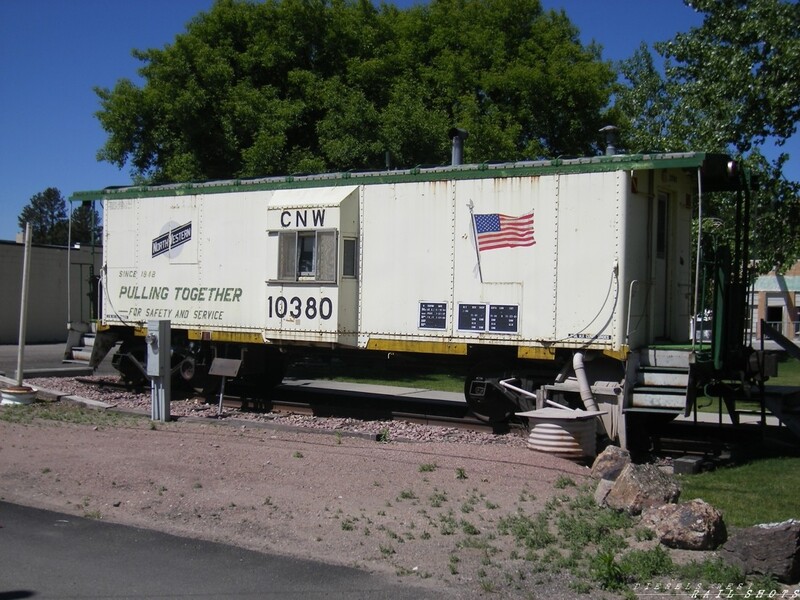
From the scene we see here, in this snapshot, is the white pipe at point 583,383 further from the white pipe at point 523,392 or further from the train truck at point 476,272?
the white pipe at point 523,392

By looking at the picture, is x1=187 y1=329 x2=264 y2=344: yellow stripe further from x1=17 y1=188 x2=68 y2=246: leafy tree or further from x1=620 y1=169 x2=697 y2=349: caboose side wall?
x1=17 y1=188 x2=68 y2=246: leafy tree

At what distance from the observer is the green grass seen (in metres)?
7.63

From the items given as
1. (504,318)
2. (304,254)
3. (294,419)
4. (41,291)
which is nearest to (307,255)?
(304,254)

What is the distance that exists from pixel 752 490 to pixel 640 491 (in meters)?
2.20

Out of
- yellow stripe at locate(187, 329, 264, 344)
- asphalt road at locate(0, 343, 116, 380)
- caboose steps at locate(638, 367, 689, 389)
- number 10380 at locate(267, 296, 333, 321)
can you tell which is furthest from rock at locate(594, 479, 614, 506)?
asphalt road at locate(0, 343, 116, 380)

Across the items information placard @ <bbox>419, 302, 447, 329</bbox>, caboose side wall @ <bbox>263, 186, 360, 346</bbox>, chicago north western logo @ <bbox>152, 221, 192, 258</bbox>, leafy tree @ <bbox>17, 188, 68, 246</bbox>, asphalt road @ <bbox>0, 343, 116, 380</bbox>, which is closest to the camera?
information placard @ <bbox>419, 302, 447, 329</bbox>

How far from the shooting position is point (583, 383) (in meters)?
10.3

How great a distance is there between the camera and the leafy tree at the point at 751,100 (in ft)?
48.0

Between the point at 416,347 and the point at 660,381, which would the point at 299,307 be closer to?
the point at 416,347

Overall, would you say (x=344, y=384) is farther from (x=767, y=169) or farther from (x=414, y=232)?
(x=767, y=169)

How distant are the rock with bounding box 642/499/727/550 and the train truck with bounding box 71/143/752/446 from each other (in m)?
3.54

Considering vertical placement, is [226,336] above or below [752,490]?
above

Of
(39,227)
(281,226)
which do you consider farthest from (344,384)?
(39,227)

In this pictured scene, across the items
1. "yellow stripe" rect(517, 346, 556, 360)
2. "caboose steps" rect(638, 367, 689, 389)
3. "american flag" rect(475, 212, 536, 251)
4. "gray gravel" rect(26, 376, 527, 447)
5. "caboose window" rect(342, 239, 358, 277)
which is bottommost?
"gray gravel" rect(26, 376, 527, 447)
